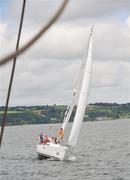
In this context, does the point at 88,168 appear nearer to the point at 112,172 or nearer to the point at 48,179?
the point at 112,172

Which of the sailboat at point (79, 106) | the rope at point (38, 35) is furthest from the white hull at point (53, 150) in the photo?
the rope at point (38, 35)

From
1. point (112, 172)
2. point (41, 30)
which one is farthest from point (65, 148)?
point (41, 30)

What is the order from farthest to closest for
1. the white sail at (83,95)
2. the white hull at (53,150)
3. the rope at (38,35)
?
the white sail at (83,95)
the white hull at (53,150)
the rope at (38,35)

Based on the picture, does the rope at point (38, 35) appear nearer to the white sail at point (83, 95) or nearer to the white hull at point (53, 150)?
the white hull at point (53, 150)

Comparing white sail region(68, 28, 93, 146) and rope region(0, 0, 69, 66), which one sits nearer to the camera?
rope region(0, 0, 69, 66)

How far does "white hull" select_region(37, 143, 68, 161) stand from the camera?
197ft

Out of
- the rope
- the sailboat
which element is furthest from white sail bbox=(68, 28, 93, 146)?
the rope

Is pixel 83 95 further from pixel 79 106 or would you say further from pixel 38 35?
pixel 38 35

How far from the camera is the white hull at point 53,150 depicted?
5996 cm

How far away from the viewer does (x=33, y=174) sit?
56.5m

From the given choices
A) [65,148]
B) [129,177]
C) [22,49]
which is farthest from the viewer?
[65,148]

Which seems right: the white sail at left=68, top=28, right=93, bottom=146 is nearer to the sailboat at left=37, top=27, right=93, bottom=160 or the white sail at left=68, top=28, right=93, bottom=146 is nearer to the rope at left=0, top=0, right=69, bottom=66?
the sailboat at left=37, top=27, right=93, bottom=160

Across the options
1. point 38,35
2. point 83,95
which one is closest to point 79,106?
point 83,95

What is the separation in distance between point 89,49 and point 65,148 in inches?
405
